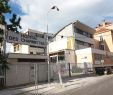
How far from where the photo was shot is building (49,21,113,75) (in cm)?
4756

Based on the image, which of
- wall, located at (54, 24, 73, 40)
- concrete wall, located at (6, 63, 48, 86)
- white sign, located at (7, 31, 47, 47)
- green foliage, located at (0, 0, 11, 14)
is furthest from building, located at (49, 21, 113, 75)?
green foliage, located at (0, 0, 11, 14)

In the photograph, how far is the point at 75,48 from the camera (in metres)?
51.8

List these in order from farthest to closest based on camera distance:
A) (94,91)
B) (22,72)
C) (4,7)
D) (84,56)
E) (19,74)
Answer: (84,56) → (22,72) → (19,74) → (4,7) → (94,91)

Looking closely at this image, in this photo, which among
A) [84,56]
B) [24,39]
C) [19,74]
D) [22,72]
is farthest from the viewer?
[84,56]

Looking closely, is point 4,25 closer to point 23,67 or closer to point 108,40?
point 23,67

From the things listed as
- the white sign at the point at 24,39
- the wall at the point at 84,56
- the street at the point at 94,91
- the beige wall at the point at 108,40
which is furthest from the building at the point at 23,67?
the beige wall at the point at 108,40

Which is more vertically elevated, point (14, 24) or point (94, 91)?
point (14, 24)

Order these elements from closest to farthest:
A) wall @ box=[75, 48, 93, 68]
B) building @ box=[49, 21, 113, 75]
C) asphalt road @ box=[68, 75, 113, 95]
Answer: asphalt road @ box=[68, 75, 113, 95] → wall @ box=[75, 48, 93, 68] → building @ box=[49, 21, 113, 75]

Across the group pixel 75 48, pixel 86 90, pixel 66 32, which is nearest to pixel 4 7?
pixel 86 90

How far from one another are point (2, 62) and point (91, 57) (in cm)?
2714

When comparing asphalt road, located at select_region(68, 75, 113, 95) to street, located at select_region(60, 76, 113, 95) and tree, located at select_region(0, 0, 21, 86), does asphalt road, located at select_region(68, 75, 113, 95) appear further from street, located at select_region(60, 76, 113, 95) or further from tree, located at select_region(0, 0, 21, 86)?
tree, located at select_region(0, 0, 21, 86)

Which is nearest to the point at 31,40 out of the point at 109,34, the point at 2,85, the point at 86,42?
the point at 2,85

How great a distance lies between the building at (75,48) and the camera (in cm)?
4756

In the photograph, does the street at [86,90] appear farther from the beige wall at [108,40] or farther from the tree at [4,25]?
the beige wall at [108,40]
